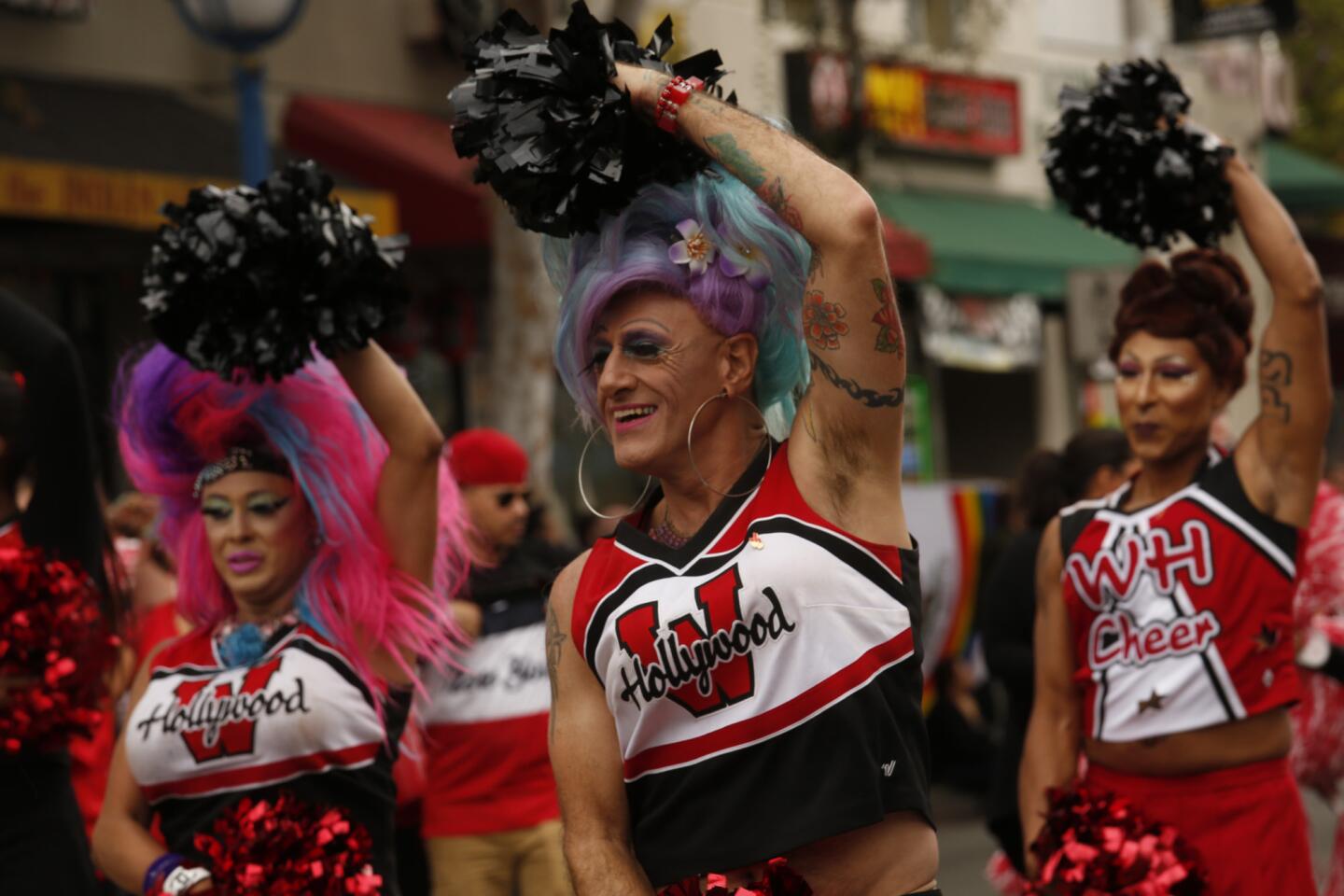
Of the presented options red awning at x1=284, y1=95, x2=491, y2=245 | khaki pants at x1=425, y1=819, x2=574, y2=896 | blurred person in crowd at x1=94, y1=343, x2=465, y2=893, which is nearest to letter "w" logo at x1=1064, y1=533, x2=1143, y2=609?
blurred person in crowd at x1=94, y1=343, x2=465, y2=893

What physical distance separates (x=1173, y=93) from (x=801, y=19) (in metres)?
12.2

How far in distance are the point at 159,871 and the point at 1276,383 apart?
282 centimetres

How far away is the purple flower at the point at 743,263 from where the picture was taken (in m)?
3.52

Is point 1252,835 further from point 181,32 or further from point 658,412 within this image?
point 181,32

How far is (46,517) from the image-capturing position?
499 cm

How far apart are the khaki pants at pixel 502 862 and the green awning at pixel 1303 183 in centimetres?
1902

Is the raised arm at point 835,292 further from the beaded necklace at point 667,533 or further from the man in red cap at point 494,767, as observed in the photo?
the man in red cap at point 494,767

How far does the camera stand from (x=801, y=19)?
683 inches

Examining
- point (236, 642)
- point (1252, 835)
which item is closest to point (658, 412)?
point (236, 642)

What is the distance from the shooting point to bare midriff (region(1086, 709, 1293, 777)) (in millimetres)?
5117

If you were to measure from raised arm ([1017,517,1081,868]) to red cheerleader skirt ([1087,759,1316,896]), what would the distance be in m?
0.24

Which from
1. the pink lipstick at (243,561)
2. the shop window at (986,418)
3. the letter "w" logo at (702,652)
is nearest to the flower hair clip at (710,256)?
the letter "w" logo at (702,652)

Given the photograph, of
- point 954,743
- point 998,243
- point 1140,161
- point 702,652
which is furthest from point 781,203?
point 998,243

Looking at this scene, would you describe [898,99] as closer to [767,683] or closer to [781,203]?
[781,203]
